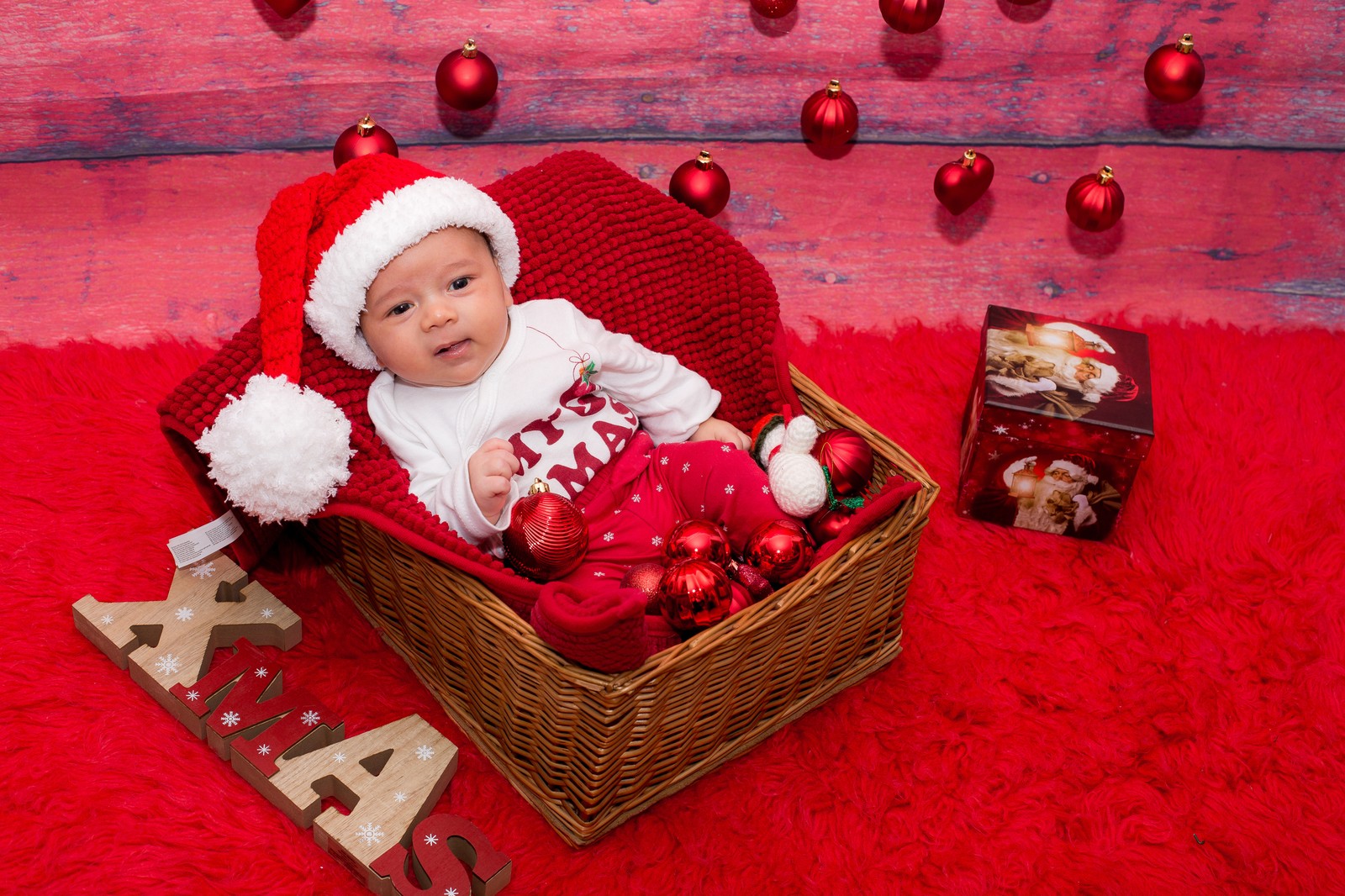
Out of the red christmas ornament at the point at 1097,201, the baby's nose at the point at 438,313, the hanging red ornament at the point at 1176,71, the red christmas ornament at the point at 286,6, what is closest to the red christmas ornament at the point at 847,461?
the baby's nose at the point at 438,313

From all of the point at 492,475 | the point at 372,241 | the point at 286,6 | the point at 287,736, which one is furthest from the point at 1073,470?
the point at 286,6

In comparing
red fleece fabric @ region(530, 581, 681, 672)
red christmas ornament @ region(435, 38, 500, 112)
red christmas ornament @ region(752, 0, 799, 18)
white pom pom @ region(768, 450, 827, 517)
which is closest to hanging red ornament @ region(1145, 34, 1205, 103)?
red christmas ornament @ region(752, 0, 799, 18)

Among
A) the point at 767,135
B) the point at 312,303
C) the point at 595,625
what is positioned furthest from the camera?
the point at 767,135

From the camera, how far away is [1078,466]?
5.38ft

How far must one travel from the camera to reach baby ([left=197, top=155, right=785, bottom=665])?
1.32 metres

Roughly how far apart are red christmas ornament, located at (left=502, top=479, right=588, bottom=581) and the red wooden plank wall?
81cm

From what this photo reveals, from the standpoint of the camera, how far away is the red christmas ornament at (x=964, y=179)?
190 cm

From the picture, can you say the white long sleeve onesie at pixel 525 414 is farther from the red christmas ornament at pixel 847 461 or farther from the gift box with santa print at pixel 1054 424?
the gift box with santa print at pixel 1054 424

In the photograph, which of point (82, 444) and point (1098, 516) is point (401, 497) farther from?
point (1098, 516)

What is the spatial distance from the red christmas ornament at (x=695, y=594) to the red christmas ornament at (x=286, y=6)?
45.9 inches

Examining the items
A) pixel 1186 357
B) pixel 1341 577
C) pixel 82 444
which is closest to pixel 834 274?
pixel 1186 357

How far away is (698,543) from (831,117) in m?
0.87

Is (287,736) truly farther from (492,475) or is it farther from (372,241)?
(372,241)

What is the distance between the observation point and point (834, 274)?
2.07 metres
